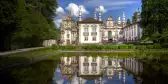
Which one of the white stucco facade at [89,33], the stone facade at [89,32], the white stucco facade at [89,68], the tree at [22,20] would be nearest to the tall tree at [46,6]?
the tree at [22,20]

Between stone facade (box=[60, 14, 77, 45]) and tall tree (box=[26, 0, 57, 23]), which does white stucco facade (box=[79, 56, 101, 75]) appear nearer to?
tall tree (box=[26, 0, 57, 23])

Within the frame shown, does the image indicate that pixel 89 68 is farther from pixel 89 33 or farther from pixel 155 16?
pixel 89 33

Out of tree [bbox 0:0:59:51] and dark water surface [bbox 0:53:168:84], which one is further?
tree [bbox 0:0:59:51]

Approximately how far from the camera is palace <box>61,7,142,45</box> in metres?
84.6

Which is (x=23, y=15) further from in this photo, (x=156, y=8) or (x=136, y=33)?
(x=136, y=33)

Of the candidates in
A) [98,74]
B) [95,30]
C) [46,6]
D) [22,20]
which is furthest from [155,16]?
[98,74]

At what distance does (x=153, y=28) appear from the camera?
59.7m

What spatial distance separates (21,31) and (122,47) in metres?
24.8

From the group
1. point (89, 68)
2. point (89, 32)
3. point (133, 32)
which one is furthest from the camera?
point (133, 32)

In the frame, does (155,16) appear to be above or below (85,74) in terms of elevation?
above

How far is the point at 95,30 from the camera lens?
84.8m

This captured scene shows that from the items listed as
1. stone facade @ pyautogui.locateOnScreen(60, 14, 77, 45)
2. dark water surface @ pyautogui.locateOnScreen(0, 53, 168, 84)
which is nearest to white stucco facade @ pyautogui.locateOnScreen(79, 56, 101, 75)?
dark water surface @ pyautogui.locateOnScreen(0, 53, 168, 84)

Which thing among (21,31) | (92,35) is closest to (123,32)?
(92,35)

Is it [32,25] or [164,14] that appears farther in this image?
[164,14]
